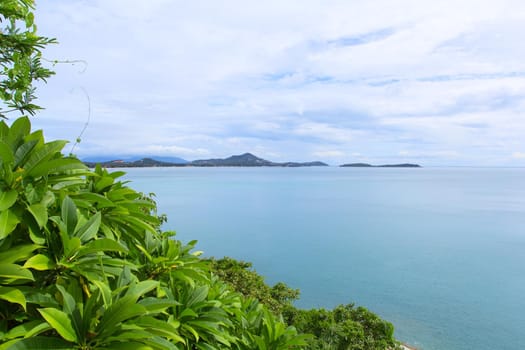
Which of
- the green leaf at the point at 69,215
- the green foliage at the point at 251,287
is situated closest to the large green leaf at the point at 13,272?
the green leaf at the point at 69,215

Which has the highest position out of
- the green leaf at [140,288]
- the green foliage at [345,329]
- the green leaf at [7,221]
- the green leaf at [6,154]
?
the green leaf at [6,154]

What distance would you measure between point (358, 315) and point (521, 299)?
18.2 metres

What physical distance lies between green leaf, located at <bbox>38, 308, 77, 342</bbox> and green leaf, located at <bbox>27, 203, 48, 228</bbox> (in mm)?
278

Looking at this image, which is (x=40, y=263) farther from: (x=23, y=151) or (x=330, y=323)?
(x=330, y=323)

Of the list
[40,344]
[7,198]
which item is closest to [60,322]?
[40,344]

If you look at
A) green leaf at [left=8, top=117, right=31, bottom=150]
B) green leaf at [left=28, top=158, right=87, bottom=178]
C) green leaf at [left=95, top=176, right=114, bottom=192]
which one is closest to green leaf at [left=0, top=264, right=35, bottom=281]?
green leaf at [left=28, top=158, right=87, bottom=178]

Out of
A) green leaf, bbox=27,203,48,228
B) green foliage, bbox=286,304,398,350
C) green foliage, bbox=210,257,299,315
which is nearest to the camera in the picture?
green leaf, bbox=27,203,48,228

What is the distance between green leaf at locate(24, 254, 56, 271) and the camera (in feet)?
3.48

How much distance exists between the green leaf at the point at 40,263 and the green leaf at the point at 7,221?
0.37 feet

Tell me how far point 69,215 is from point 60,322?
1.26 feet

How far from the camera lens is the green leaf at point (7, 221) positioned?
3.40 ft

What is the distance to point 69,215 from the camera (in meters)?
1.25

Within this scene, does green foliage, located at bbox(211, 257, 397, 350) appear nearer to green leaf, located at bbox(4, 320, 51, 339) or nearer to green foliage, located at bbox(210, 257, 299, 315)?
green foliage, located at bbox(210, 257, 299, 315)

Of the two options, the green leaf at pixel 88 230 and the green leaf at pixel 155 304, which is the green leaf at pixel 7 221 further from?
the green leaf at pixel 155 304
